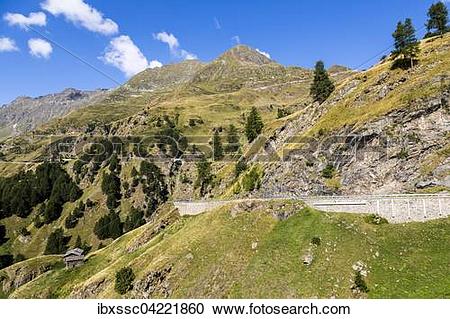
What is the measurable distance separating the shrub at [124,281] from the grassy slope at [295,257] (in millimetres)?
1361

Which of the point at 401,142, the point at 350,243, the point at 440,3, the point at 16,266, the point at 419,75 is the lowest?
the point at 16,266

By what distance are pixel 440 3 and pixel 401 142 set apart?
7378 cm

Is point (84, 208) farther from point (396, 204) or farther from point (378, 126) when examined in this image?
point (396, 204)

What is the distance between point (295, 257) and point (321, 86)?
83.2 meters

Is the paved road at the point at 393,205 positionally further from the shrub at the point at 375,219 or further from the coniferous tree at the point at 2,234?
the coniferous tree at the point at 2,234

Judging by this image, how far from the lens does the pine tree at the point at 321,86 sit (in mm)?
126875

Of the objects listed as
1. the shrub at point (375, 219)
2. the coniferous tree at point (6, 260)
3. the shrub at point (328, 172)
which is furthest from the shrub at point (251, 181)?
the coniferous tree at point (6, 260)

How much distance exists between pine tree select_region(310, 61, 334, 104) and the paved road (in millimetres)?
68163

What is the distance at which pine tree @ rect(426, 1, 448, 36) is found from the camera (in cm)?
12788

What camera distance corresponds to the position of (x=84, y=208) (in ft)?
A: 646

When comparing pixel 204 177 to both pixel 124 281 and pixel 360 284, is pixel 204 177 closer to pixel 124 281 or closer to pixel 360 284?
pixel 124 281

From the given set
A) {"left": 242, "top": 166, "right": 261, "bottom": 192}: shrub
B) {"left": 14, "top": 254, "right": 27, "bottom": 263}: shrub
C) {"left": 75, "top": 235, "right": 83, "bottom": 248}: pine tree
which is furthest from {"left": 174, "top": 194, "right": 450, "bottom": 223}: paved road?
{"left": 14, "top": 254, "right": 27, "bottom": 263}: shrub

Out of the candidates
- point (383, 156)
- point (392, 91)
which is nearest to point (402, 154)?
point (383, 156)
